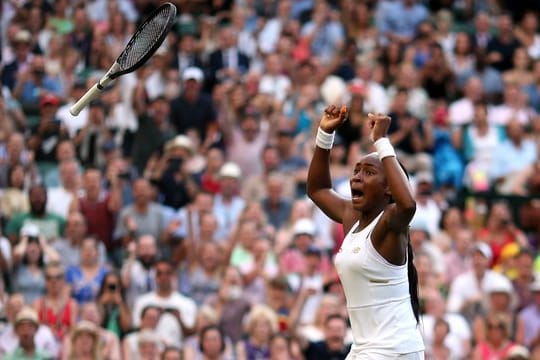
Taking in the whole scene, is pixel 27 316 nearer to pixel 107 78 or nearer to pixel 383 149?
pixel 107 78

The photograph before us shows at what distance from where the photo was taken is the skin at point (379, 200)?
656cm

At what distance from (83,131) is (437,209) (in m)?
3.74

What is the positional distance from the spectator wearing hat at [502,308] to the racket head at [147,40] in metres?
5.55

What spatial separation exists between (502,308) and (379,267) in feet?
20.5

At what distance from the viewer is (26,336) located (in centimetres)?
1116

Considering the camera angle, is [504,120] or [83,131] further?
[504,120]

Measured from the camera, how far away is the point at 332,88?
1600cm

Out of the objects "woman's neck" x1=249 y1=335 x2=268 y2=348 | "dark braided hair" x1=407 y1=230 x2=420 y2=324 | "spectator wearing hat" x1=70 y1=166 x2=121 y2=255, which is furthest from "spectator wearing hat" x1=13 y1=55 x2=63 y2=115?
"dark braided hair" x1=407 y1=230 x2=420 y2=324

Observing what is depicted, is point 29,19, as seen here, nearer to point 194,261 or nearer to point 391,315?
point 194,261

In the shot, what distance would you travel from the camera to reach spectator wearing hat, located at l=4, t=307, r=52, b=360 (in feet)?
36.6

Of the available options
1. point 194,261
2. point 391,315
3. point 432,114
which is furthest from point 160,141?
point 391,315

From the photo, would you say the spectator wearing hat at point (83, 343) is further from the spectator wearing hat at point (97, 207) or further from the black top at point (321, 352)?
the spectator wearing hat at point (97, 207)

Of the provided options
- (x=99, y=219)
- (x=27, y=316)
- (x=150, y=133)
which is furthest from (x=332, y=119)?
(x=150, y=133)

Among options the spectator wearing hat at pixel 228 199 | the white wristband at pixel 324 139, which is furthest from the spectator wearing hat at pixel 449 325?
the white wristband at pixel 324 139
